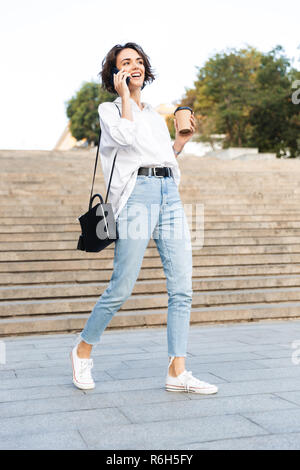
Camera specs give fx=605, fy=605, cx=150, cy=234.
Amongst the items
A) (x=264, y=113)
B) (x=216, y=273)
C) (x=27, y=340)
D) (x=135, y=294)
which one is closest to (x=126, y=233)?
(x=27, y=340)

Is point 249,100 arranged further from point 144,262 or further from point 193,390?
point 193,390

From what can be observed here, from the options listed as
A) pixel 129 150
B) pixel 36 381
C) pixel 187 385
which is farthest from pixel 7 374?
pixel 129 150

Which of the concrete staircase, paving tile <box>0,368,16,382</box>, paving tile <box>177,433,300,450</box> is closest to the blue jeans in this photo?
paving tile <box>0,368,16,382</box>

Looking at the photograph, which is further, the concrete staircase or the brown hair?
the concrete staircase

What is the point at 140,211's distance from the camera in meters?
3.51

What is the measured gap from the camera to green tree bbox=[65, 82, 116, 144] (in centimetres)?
5403

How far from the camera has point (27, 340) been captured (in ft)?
18.9

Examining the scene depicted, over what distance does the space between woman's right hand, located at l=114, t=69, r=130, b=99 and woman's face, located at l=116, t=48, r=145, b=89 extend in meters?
0.06

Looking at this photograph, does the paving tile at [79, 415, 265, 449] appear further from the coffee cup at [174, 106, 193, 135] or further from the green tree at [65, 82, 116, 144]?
the green tree at [65, 82, 116, 144]

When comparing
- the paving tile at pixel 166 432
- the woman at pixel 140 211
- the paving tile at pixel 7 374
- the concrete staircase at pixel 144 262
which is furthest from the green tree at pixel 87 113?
the paving tile at pixel 166 432

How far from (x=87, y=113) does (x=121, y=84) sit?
52.0m

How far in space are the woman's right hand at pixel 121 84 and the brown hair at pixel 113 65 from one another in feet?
0.58
